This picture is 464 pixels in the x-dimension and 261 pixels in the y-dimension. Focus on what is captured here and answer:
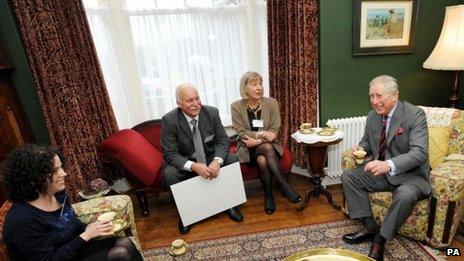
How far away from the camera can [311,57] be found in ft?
9.36

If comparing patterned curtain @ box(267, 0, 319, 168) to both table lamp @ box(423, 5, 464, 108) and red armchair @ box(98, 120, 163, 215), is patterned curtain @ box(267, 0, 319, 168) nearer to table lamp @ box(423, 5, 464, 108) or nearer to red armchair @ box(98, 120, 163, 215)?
table lamp @ box(423, 5, 464, 108)

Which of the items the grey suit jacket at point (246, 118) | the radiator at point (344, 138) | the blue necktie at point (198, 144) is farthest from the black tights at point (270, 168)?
the radiator at point (344, 138)

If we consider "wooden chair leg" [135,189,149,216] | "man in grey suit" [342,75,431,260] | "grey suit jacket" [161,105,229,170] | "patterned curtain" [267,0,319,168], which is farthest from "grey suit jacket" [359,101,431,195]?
"wooden chair leg" [135,189,149,216]

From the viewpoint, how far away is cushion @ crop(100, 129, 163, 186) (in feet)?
8.26

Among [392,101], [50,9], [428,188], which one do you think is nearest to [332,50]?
[392,101]

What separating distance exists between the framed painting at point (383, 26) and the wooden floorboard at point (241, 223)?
1.53 m

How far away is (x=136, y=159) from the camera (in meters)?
2.55

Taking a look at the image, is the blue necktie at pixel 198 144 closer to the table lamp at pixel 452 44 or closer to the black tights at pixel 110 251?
the black tights at pixel 110 251

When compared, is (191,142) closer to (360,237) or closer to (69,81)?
(69,81)

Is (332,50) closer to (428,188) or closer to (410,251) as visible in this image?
(428,188)

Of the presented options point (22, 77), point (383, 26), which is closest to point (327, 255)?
point (383, 26)

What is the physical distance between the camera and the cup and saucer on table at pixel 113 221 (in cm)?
161

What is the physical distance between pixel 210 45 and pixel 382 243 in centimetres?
243

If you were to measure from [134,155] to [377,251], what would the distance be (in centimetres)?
204
